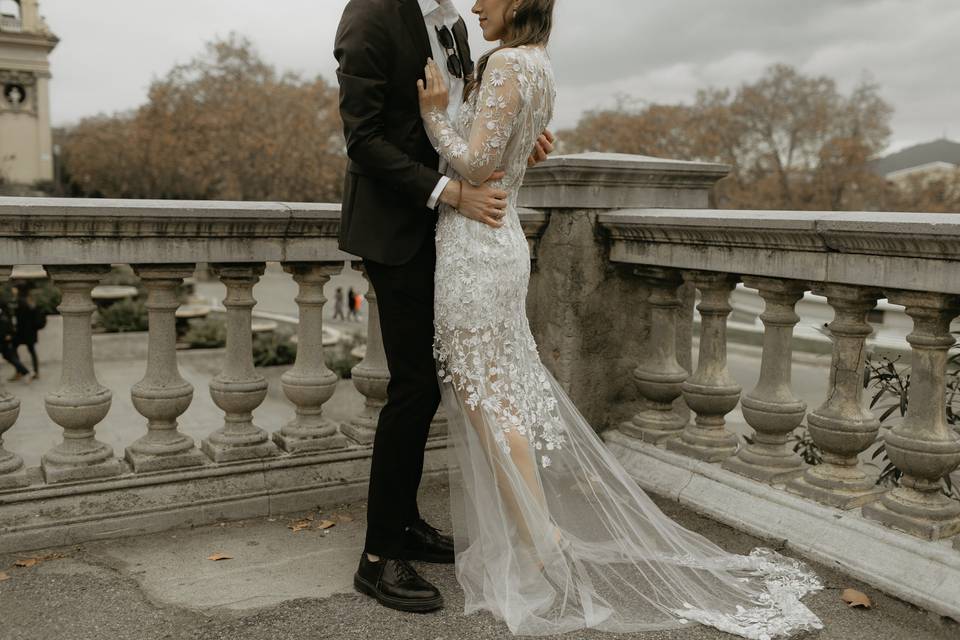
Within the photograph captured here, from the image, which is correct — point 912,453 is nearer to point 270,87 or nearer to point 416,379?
point 416,379

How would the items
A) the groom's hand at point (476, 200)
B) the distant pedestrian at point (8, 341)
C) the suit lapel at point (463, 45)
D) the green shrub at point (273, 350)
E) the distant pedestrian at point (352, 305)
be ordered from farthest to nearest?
1. the distant pedestrian at point (352, 305)
2. the green shrub at point (273, 350)
3. the distant pedestrian at point (8, 341)
4. the suit lapel at point (463, 45)
5. the groom's hand at point (476, 200)

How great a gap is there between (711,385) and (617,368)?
23.6 inches

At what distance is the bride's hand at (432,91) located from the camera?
3074 mm

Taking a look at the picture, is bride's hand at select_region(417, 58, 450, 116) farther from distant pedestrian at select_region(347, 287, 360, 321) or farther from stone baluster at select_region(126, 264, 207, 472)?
distant pedestrian at select_region(347, 287, 360, 321)

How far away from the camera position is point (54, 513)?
11.5 ft

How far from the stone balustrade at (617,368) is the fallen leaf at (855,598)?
0.38 feet

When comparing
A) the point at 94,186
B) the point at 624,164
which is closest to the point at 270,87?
the point at 94,186

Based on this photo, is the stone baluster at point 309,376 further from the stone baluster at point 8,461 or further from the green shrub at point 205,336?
the green shrub at point 205,336

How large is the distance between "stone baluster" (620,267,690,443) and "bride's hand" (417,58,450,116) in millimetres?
1739

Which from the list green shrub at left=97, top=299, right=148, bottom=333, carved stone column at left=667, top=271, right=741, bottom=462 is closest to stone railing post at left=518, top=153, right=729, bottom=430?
carved stone column at left=667, top=271, right=741, bottom=462

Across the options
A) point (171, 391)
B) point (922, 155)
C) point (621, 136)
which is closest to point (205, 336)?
point (171, 391)

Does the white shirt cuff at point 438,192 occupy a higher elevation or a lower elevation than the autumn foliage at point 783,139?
lower

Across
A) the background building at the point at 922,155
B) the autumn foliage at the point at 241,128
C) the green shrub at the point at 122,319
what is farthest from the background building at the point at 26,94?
the background building at the point at 922,155

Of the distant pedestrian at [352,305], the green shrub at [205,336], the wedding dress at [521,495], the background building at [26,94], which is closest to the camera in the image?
the wedding dress at [521,495]
